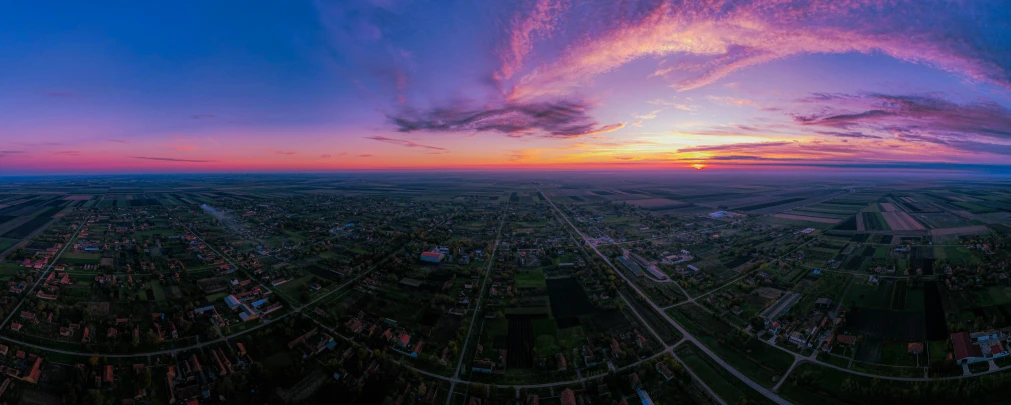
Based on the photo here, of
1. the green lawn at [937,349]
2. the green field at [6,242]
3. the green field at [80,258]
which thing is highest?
the green field at [6,242]

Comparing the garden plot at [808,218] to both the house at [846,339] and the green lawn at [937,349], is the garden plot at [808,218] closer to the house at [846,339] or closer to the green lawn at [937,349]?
the green lawn at [937,349]

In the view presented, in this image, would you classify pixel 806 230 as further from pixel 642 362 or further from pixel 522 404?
pixel 522 404

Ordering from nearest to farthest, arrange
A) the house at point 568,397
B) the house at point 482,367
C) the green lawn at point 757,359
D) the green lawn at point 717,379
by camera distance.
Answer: the house at point 568,397
the green lawn at point 717,379
the green lawn at point 757,359
the house at point 482,367

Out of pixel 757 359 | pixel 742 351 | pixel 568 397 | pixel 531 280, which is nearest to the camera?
pixel 568 397

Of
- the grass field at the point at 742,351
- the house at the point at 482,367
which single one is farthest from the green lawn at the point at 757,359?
the house at the point at 482,367

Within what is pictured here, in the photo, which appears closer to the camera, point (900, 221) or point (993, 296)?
point (993, 296)

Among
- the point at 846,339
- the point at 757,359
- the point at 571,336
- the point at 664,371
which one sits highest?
the point at 846,339

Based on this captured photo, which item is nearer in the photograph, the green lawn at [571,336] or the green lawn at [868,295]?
the green lawn at [571,336]

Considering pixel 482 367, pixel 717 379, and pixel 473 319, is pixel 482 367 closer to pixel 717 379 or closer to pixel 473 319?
pixel 473 319

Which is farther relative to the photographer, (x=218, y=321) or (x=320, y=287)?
(x=320, y=287)

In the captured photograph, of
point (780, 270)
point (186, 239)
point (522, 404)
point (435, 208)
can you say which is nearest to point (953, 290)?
point (780, 270)

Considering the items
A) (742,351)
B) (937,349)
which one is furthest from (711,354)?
(937,349)
